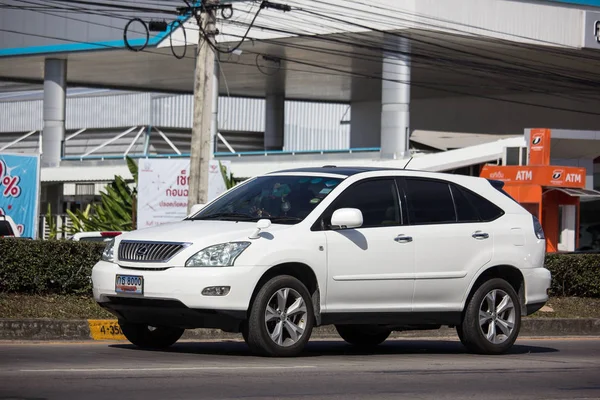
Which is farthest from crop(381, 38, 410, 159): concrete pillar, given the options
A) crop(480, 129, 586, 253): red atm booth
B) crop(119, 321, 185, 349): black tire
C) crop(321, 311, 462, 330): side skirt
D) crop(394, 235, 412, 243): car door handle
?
crop(119, 321, 185, 349): black tire

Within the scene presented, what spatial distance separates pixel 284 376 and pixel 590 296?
11027mm

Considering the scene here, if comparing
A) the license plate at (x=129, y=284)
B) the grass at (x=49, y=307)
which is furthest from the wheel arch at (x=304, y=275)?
the grass at (x=49, y=307)

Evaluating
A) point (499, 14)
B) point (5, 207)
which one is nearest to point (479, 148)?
point (499, 14)

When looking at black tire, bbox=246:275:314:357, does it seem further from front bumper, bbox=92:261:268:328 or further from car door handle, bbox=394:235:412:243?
car door handle, bbox=394:235:412:243

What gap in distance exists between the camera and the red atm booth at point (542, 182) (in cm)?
2855

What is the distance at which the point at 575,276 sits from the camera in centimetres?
1892

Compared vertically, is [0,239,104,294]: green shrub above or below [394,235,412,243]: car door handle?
below

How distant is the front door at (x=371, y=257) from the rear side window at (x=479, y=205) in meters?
0.91

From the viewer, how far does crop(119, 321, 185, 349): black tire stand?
11477 mm

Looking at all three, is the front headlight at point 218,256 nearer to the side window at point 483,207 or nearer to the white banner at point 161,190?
the side window at point 483,207

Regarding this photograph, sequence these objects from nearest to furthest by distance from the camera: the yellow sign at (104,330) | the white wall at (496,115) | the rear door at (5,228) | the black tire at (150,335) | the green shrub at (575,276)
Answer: the black tire at (150,335) < the yellow sign at (104,330) < the green shrub at (575,276) < the rear door at (5,228) < the white wall at (496,115)

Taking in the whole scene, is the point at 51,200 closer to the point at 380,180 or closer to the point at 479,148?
the point at 479,148

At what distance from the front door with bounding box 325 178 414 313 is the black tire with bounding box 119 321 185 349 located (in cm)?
176

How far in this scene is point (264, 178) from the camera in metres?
11.9
